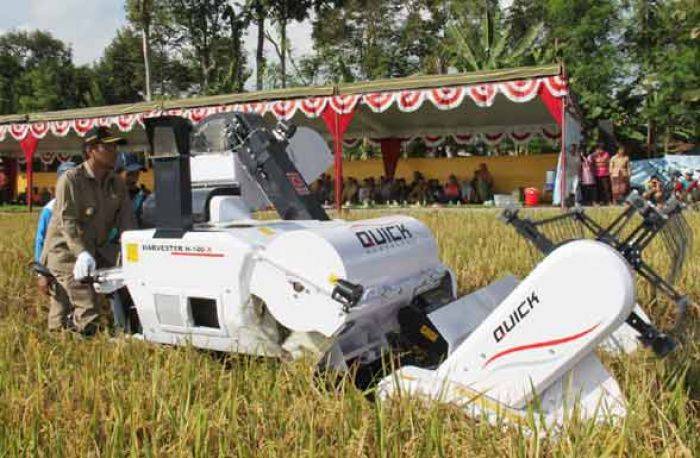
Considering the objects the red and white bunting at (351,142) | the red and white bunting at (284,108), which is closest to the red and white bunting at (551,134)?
the red and white bunting at (351,142)

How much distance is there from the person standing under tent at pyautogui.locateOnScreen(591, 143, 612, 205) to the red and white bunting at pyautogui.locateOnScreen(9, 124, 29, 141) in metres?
14.8

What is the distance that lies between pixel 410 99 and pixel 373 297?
446 inches

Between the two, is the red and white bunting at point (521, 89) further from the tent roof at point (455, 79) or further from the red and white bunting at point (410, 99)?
the red and white bunting at point (410, 99)

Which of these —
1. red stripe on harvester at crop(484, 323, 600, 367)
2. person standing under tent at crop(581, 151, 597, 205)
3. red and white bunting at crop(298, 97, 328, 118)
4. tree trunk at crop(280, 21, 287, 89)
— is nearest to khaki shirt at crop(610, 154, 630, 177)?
person standing under tent at crop(581, 151, 597, 205)

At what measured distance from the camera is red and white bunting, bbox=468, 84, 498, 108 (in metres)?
13.2

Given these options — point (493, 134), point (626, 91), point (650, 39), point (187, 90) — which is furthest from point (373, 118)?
point (187, 90)

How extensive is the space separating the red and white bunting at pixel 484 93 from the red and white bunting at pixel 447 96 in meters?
0.19

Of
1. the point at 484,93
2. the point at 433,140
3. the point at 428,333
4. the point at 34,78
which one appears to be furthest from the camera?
the point at 34,78

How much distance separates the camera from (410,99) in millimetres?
14000

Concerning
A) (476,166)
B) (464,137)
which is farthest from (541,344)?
(464,137)

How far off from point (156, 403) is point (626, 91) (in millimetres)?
25200

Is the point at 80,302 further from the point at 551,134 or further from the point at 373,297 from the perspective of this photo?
the point at 551,134

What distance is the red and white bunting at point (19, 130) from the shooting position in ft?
62.1

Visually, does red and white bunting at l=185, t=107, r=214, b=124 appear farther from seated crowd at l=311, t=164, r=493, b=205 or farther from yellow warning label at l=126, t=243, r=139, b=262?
yellow warning label at l=126, t=243, r=139, b=262
